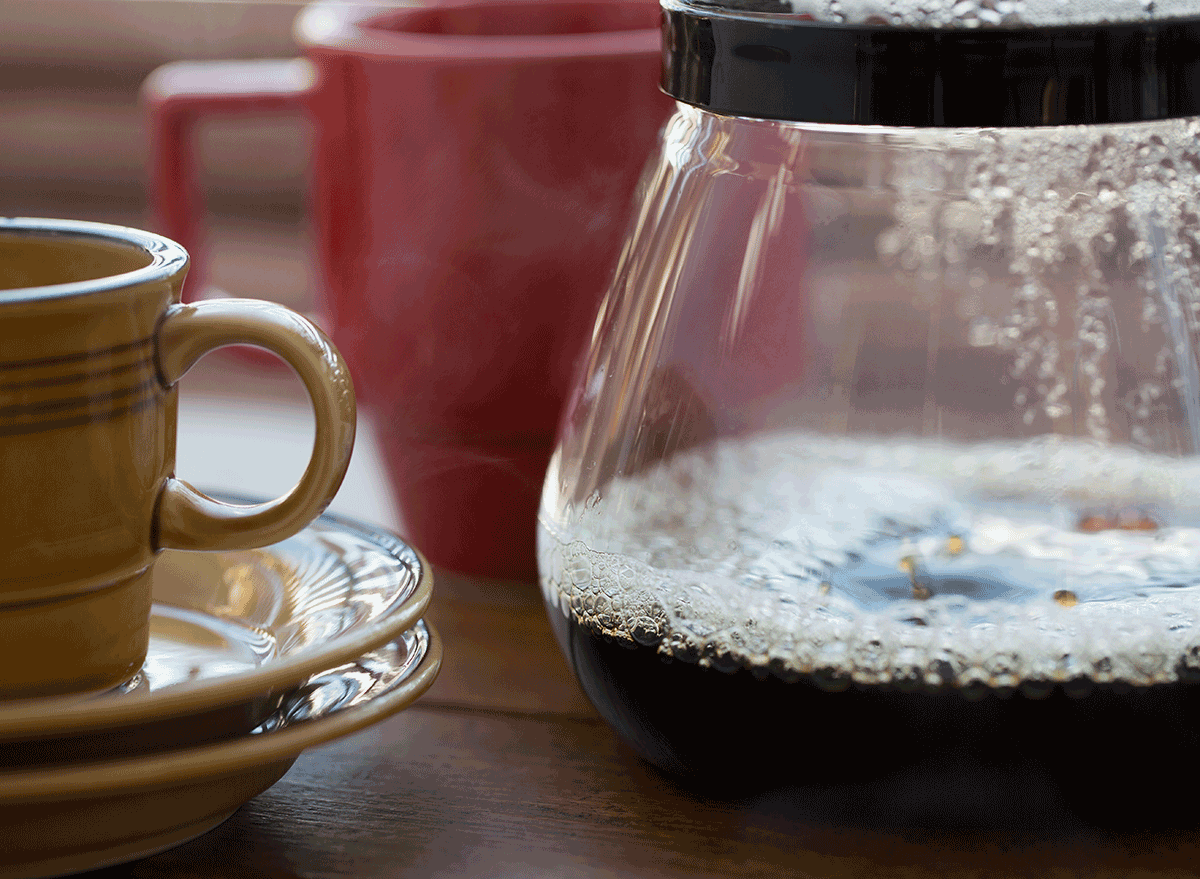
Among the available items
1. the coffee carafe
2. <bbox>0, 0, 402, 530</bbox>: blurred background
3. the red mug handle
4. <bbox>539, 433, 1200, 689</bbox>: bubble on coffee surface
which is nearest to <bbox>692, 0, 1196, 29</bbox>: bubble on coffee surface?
the coffee carafe

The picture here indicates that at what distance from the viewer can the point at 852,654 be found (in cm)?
31

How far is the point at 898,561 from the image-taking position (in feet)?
1.18

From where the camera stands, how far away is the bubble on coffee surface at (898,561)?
0.31 m

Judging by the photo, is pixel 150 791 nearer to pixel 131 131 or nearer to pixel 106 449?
pixel 106 449

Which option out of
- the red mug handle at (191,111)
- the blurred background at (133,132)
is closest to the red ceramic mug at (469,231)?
the red mug handle at (191,111)

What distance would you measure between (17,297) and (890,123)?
19 cm

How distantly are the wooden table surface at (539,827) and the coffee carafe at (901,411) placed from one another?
0.05 feet

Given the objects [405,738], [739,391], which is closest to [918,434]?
[739,391]

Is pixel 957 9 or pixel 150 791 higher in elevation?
pixel 957 9

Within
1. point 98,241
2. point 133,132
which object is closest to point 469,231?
point 98,241

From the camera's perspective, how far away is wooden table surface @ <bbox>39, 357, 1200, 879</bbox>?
31 cm

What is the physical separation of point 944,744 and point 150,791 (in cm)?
17

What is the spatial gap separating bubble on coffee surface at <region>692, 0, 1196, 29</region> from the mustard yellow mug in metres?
0.14

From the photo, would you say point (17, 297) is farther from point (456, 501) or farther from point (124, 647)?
point (456, 501)
